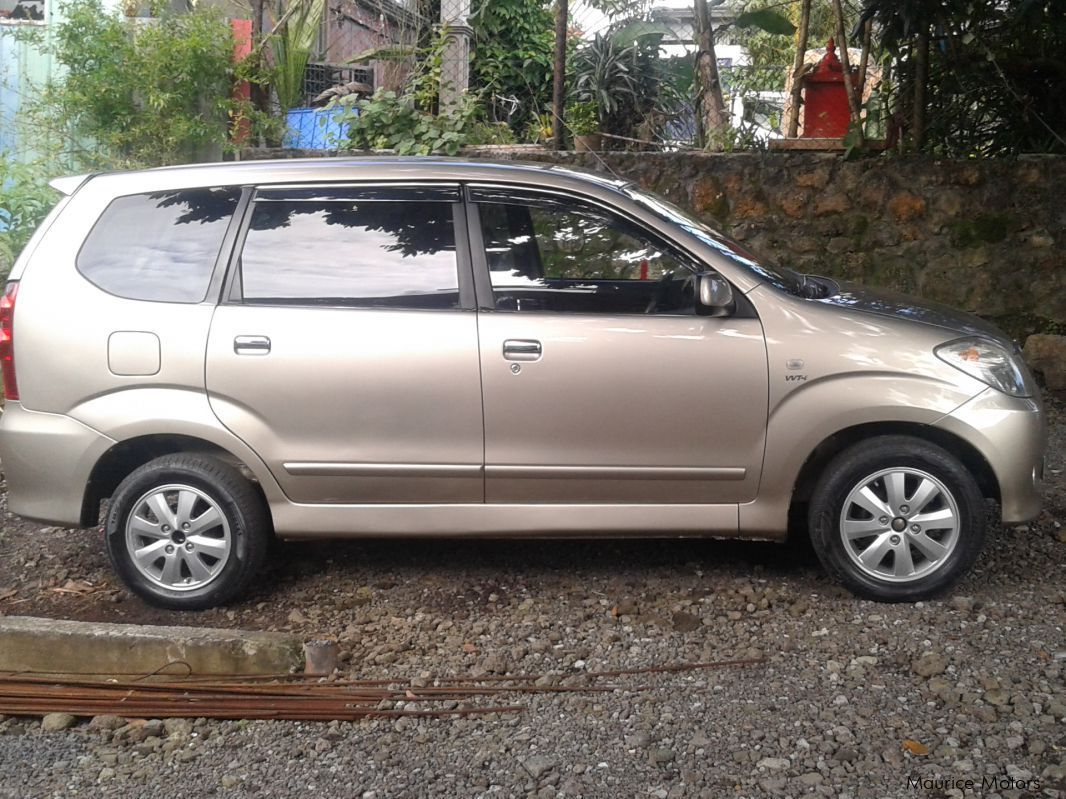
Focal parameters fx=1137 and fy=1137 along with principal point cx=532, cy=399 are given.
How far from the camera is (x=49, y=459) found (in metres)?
4.69

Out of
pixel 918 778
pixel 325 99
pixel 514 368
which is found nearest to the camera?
pixel 918 778

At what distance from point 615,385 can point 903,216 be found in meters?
4.62

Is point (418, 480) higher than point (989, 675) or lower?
higher

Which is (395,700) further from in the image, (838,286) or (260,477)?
(838,286)

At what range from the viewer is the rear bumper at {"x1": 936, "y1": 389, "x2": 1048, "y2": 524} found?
4477 mm

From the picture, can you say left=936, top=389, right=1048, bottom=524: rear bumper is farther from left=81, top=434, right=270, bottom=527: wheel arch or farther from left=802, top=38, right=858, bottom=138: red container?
left=802, top=38, right=858, bottom=138: red container

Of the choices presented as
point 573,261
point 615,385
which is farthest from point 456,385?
point 573,261

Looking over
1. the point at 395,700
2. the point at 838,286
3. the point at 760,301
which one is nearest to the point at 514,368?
the point at 760,301

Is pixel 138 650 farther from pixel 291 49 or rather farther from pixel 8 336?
pixel 291 49

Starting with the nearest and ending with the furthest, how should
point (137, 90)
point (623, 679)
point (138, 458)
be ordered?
point (623, 679), point (138, 458), point (137, 90)

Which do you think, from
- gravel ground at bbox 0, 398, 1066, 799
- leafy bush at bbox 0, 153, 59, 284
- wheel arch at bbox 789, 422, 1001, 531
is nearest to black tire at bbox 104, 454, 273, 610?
gravel ground at bbox 0, 398, 1066, 799

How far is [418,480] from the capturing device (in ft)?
15.3

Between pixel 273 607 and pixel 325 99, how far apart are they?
670cm

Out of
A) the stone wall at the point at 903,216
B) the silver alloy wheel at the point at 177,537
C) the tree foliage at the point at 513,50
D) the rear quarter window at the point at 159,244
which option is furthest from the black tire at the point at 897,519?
the tree foliage at the point at 513,50
